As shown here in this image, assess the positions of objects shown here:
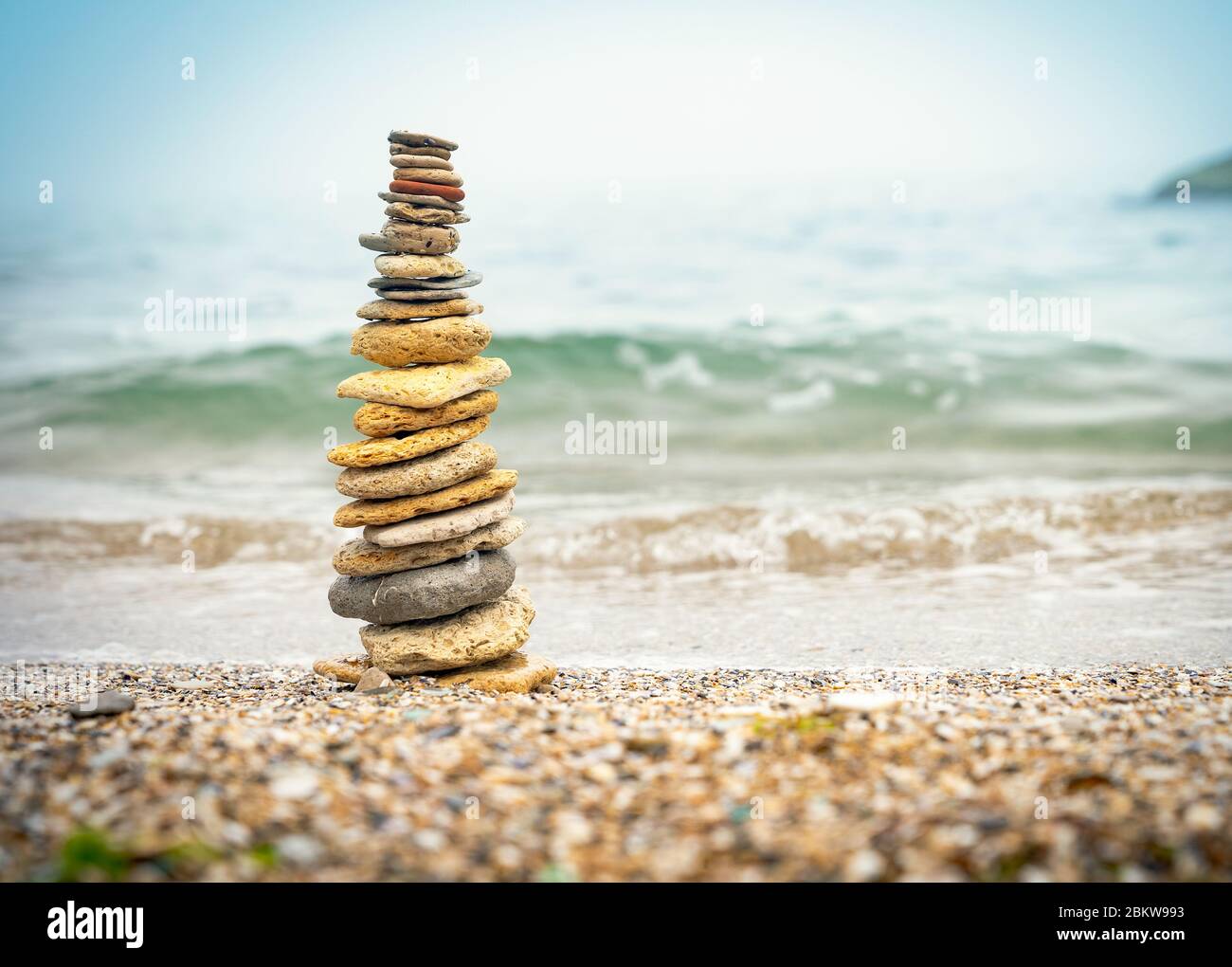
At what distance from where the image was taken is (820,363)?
20.5 meters

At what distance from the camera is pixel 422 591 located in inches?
257

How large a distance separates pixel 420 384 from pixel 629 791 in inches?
123

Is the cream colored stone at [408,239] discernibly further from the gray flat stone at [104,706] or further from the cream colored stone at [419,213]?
the gray flat stone at [104,706]

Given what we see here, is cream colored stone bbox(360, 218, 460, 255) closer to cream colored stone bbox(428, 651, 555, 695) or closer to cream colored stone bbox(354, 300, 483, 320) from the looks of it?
cream colored stone bbox(354, 300, 483, 320)

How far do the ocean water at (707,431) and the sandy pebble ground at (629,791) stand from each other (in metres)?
2.93

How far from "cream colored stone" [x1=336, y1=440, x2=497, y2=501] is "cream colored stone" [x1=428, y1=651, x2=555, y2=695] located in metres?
1.17

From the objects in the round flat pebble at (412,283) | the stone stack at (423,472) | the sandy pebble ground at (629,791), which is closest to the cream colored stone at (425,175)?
the stone stack at (423,472)

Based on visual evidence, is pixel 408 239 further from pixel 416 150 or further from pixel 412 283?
pixel 416 150

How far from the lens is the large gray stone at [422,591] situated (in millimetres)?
6539

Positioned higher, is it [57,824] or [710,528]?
[710,528]
